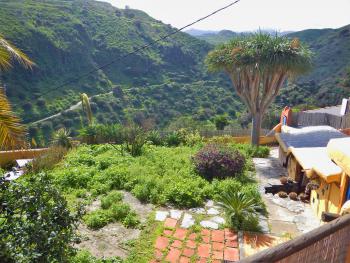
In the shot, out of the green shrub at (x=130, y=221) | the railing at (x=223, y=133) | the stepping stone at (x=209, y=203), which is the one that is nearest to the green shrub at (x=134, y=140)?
the railing at (x=223, y=133)

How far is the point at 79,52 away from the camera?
158ft

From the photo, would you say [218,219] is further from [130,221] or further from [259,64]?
[259,64]

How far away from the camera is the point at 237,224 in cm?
684

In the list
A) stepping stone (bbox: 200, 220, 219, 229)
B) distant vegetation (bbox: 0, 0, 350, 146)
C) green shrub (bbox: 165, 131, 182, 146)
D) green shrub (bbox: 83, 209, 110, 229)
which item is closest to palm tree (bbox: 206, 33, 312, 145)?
green shrub (bbox: 165, 131, 182, 146)

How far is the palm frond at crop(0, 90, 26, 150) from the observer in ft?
18.0

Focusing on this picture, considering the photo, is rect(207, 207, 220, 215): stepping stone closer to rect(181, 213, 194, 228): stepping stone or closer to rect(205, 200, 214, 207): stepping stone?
rect(205, 200, 214, 207): stepping stone

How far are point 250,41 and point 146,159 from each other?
19.7 ft

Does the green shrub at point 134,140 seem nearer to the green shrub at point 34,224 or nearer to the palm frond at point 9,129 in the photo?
the palm frond at point 9,129

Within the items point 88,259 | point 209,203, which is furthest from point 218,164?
point 88,259

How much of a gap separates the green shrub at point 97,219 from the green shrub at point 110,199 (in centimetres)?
41

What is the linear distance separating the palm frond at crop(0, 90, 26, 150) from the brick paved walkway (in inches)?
121

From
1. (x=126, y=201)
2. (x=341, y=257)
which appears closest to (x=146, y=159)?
(x=126, y=201)

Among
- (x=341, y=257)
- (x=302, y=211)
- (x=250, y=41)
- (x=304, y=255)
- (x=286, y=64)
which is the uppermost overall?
(x=250, y=41)

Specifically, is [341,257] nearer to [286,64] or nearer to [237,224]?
[237,224]
